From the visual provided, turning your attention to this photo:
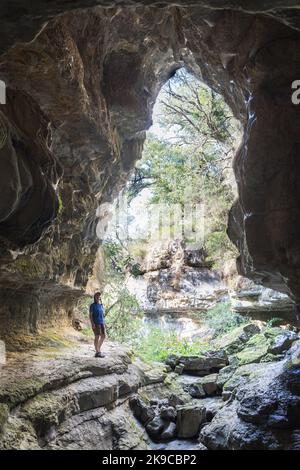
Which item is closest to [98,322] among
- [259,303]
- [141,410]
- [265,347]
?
[141,410]

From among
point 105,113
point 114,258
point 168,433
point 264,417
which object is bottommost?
point 168,433

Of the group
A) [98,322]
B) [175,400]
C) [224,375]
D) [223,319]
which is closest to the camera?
[175,400]

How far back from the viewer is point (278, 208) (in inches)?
256

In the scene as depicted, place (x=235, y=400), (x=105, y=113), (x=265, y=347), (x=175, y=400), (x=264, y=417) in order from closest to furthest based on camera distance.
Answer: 1. (x=264, y=417)
2. (x=235, y=400)
3. (x=105, y=113)
4. (x=175, y=400)
5. (x=265, y=347)

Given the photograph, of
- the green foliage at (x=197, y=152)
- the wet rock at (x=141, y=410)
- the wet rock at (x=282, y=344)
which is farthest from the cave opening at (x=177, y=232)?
the wet rock at (x=141, y=410)

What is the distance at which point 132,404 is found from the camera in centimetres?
944

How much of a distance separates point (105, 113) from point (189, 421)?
7156 mm

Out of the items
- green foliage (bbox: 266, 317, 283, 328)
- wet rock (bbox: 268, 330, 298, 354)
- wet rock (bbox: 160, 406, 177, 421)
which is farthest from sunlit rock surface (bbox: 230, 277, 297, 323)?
wet rock (bbox: 160, 406, 177, 421)

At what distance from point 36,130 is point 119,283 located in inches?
416

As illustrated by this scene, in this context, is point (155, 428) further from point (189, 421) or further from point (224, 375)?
point (224, 375)

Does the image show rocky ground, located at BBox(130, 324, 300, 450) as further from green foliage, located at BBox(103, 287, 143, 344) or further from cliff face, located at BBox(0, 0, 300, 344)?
green foliage, located at BBox(103, 287, 143, 344)

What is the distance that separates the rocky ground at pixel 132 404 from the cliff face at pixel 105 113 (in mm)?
1683

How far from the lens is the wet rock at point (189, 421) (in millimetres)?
8516

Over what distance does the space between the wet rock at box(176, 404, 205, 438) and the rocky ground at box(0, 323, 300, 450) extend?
0.06 ft
